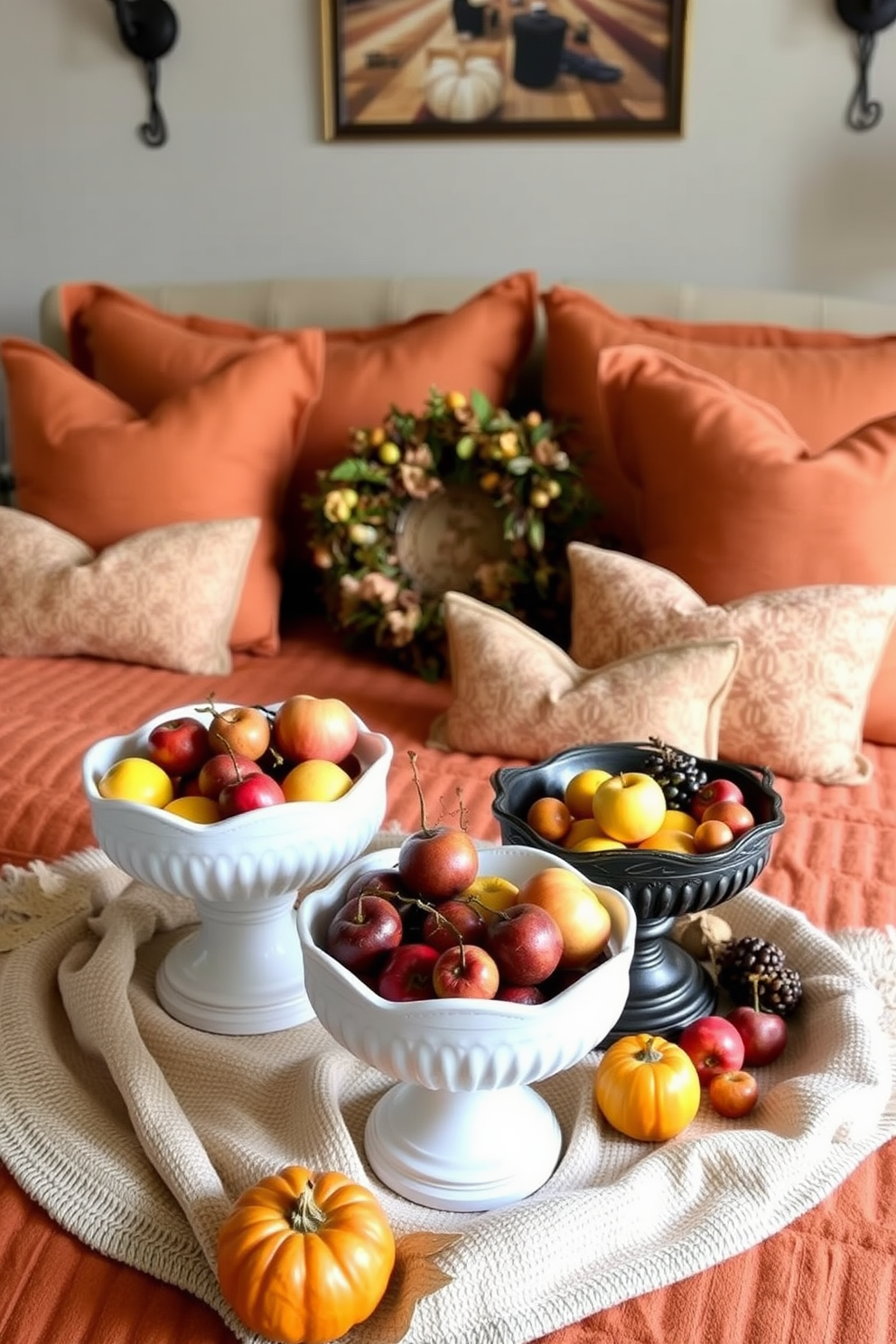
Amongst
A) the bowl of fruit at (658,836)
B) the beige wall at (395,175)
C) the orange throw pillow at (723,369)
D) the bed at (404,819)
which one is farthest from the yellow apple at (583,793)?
the beige wall at (395,175)

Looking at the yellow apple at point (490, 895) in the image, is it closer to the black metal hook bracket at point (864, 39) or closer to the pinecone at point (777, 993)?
the pinecone at point (777, 993)

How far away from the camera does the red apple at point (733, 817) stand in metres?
0.99

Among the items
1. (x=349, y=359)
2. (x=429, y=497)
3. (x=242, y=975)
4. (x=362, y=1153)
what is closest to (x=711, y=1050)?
(x=362, y=1153)

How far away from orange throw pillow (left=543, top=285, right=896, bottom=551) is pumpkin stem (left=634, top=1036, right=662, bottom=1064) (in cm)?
122

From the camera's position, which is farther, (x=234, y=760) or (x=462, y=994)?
(x=234, y=760)

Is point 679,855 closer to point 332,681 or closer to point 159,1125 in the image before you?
point 159,1125

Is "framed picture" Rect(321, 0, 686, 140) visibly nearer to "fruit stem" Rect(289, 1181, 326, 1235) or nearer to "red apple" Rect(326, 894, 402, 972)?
"red apple" Rect(326, 894, 402, 972)

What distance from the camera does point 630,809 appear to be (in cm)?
97

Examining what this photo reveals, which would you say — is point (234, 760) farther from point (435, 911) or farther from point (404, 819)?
point (404, 819)

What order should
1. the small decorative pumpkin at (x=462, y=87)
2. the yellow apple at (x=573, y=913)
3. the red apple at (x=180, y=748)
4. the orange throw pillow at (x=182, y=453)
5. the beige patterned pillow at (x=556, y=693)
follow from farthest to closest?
1. the small decorative pumpkin at (x=462, y=87)
2. the orange throw pillow at (x=182, y=453)
3. the beige patterned pillow at (x=556, y=693)
4. the red apple at (x=180, y=748)
5. the yellow apple at (x=573, y=913)

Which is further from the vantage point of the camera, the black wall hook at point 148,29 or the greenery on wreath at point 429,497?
the black wall hook at point 148,29

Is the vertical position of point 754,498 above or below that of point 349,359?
below

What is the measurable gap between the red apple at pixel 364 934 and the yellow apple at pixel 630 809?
0.74 ft

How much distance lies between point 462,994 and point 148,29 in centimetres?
238
